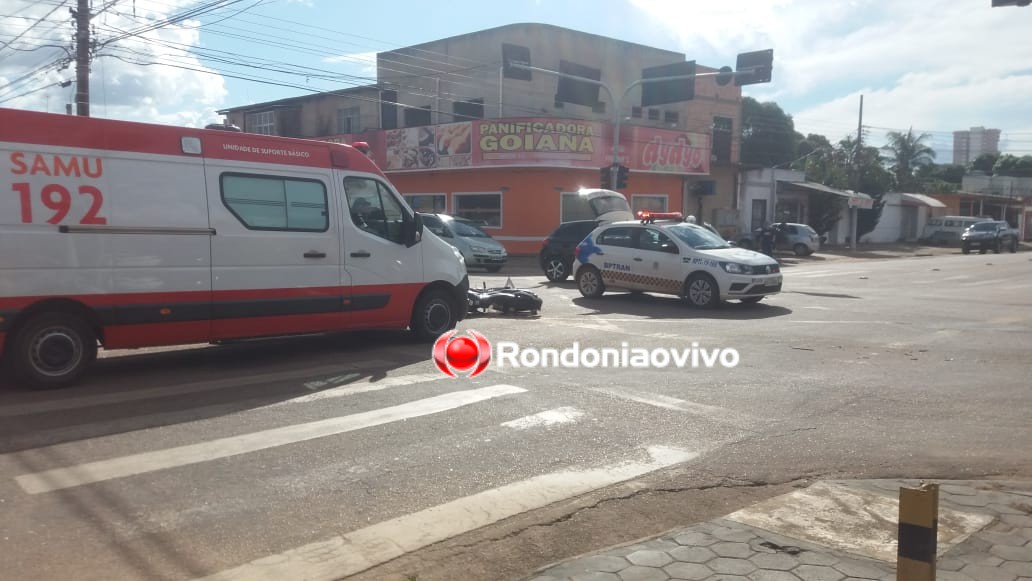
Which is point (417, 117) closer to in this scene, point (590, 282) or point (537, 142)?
point (537, 142)

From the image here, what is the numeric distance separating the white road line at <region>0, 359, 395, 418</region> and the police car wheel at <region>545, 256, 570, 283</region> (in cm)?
1169

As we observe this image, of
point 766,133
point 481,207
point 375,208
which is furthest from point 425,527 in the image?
point 766,133

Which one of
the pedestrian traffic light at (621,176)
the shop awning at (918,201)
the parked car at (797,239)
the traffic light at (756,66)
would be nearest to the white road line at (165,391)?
the traffic light at (756,66)

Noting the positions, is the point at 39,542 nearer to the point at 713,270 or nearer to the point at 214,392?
the point at 214,392

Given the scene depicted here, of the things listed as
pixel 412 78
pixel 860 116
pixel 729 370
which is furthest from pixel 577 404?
pixel 860 116

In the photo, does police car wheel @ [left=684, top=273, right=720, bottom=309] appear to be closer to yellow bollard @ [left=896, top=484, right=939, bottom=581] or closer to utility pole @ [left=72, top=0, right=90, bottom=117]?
yellow bollard @ [left=896, top=484, right=939, bottom=581]

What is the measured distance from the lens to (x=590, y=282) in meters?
16.3

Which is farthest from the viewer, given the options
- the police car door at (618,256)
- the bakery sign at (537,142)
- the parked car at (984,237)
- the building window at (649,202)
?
the parked car at (984,237)

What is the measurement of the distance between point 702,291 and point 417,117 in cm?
2746

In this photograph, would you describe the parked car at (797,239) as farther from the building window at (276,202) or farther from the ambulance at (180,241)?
the building window at (276,202)

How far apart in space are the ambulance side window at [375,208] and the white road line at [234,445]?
2.94 m

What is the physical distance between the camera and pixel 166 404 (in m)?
6.98

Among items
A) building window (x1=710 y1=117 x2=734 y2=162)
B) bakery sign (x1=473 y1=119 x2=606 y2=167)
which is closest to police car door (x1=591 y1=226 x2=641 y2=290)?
bakery sign (x1=473 y1=119 x2=606 y2=167)

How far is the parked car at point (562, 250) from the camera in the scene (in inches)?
802
